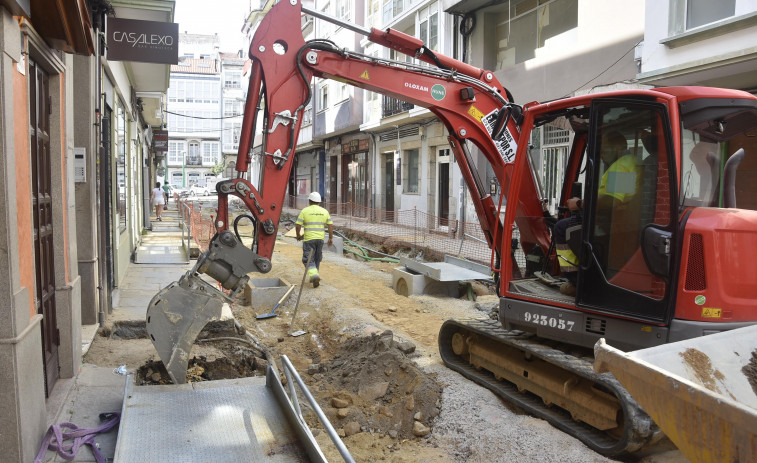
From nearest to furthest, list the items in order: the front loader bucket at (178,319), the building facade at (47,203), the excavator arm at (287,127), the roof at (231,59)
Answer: the building facade at (47,203)
the front loader bucket at (178,319)
the excavator arm at (287,127)
the roof at (231,59)

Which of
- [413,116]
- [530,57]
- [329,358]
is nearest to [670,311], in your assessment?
[329,358]

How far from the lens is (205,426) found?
13.5ft

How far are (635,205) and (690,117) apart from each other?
73 centimetres

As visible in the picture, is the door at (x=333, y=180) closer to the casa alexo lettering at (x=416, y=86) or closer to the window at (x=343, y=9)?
the window at (x=343, y=9)

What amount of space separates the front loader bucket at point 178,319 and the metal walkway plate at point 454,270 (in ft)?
19.7

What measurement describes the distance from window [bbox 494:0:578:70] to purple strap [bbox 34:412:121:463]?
13257mm

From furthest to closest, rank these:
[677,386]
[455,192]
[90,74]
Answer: [455,192]
[90,74]
[677,386]

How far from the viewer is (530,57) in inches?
619

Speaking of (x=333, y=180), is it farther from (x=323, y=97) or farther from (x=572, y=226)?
(x=572, y=226)

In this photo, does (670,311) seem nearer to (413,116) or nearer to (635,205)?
(635,205)

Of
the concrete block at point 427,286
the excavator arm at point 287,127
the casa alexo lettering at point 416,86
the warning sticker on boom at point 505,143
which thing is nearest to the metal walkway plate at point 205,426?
the excavator arm at point 287,127

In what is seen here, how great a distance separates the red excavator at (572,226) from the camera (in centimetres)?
430

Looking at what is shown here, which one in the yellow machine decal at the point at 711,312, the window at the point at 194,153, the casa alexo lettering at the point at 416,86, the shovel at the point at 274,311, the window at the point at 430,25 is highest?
the window at the point at 430,25

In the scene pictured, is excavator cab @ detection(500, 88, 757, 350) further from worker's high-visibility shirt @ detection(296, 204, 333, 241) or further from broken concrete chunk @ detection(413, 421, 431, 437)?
worker's high-visibility shirt @ detection(296, 204, 333, 241)
